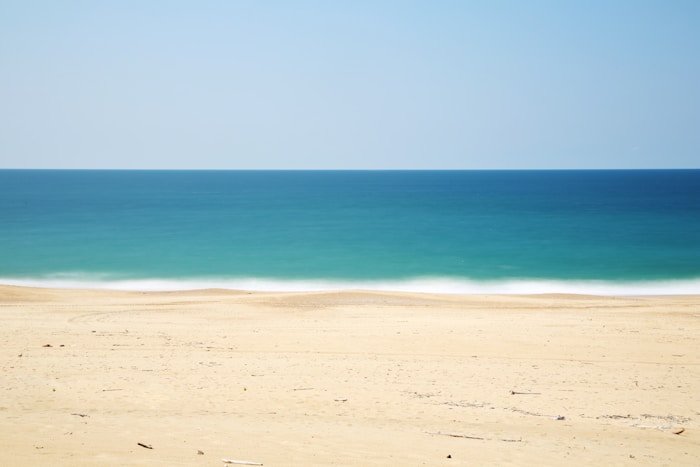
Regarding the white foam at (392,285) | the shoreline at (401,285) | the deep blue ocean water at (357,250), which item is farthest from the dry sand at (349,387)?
the deep blue ocean water at (357,250)

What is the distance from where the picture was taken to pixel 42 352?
12.6 m

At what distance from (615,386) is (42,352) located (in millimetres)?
10464

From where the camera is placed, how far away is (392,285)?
98.9 ft

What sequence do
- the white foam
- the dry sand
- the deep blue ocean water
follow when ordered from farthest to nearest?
the deep blue ocean water < the white foam < the dry sand

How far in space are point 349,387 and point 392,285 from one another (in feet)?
65.1

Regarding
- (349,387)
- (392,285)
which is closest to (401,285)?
(392,285)

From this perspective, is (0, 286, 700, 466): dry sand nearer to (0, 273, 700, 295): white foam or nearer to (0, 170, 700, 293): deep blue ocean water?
(0, 273, 700, 295): white foam

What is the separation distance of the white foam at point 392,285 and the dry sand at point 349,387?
9.82 m

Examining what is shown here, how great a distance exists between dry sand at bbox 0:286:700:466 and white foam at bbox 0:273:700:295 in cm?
982

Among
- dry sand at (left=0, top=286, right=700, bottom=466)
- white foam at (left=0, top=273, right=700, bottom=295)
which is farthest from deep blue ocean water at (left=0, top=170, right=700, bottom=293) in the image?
dry sand at (left=0, top=286, right=700, bottom=466)

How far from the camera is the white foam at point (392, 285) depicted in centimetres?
2896

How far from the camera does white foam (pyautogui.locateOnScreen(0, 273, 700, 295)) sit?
28956mm

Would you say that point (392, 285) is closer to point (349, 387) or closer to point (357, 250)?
point (357, 250)

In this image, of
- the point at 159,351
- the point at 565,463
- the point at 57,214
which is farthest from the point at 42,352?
the point at 57,214
